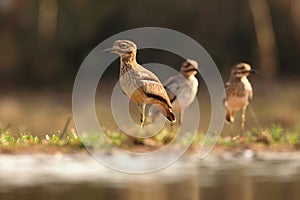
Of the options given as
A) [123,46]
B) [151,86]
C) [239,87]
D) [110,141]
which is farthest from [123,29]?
[151,86]

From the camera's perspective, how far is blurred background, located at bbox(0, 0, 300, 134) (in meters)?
24.8

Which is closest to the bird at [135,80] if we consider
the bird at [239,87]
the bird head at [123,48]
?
the bird head at [123,48]

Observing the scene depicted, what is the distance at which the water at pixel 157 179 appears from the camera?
8.54 m

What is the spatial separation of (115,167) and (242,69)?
2.31 metres

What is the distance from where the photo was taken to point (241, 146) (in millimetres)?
11305

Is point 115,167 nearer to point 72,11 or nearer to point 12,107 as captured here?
point 12,107

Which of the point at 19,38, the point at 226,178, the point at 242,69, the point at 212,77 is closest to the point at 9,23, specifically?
the point at 19,38

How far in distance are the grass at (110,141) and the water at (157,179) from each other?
293mm

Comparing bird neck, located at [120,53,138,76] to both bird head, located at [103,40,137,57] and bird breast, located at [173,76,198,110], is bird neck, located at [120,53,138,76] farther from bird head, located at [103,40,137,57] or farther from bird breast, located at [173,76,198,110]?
bird breast, located at [173,76,198,110]

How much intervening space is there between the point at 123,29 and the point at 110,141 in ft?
51.0

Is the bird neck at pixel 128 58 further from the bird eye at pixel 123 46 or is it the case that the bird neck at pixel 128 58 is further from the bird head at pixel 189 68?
the bird head at pixel 189 68

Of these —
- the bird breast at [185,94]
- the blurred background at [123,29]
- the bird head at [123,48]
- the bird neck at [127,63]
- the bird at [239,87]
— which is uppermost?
the blurred background at [123,29]

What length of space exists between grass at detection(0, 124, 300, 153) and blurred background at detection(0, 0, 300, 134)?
11.7 meters

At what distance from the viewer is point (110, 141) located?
35.3ft
